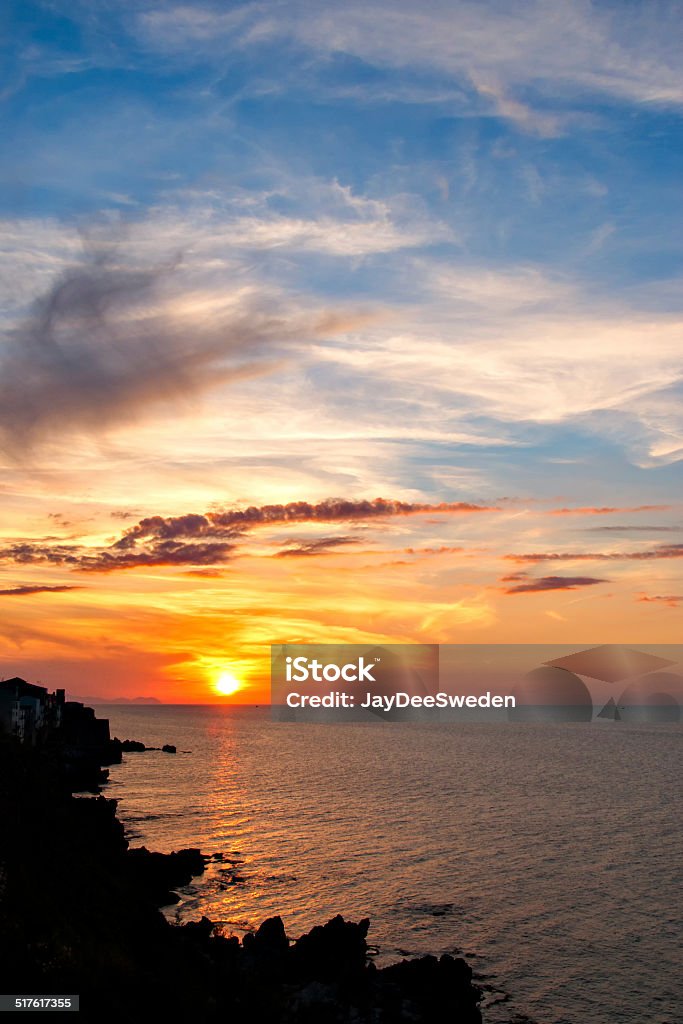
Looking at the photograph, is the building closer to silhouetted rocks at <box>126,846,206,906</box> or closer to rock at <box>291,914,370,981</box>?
silhouetted rocks at <box>126,846,206,906</box>

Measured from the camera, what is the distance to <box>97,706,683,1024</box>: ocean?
43.1m

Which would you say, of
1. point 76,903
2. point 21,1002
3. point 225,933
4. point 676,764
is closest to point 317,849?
point 225,933

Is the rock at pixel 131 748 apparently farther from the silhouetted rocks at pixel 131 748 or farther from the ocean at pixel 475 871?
the ocean at pixel 475 871

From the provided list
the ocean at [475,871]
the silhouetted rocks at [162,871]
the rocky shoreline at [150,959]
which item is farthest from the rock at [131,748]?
the rocky shoreline at [150,959]

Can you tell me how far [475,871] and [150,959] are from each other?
39.7m

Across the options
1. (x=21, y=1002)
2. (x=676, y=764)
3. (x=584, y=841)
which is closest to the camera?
(x=21, y=1002)

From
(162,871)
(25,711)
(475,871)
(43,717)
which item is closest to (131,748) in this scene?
(43,717)

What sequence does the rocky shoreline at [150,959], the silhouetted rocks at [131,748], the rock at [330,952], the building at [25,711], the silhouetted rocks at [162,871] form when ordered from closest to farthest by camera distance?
the rocky shoreline at [150,959] < the rock at [330,952] < the silhouetted rocks at [162,871] < the building at [25,711] < the silhouetted rocks at [131,748]

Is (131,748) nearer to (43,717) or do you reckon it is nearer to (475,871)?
(43,717)

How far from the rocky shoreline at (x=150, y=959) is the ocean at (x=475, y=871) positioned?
5.28 metres

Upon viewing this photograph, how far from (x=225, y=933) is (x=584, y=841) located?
155 ft

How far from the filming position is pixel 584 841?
262 feet

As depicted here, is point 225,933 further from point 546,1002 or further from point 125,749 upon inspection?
point 125,749

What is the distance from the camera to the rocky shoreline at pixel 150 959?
26812 mm
